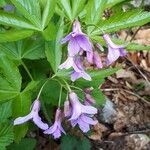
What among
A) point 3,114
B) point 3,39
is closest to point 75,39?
point 3,39

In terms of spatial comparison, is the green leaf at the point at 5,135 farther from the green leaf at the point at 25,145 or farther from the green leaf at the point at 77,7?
the green leaf at the point at 77,7

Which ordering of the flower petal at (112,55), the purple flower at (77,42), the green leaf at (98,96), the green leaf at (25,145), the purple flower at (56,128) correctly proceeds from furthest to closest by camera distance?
the green leaf at (25,145) < the green leaf at (98,96) < the purple flower at (56,128) < the flower petal at (112,55) < the purple flower at (77,42)

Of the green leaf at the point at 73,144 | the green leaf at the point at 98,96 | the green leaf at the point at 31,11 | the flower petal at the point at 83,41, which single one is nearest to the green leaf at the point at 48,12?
the green leaf at the point at 31,11

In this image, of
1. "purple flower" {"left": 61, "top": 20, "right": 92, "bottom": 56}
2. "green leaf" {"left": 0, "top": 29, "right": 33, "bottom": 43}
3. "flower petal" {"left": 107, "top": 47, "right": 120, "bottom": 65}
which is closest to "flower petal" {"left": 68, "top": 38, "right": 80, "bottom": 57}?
"purple flower" {"left": 61, "top": 20, "right": 92, "bottom": 56}

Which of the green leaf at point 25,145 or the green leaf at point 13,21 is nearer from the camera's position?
the green leaf at point 13,21

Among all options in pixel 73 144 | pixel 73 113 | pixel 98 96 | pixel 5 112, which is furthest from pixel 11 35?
pixel 73 144

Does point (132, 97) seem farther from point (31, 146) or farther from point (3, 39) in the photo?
point (3, 39)
